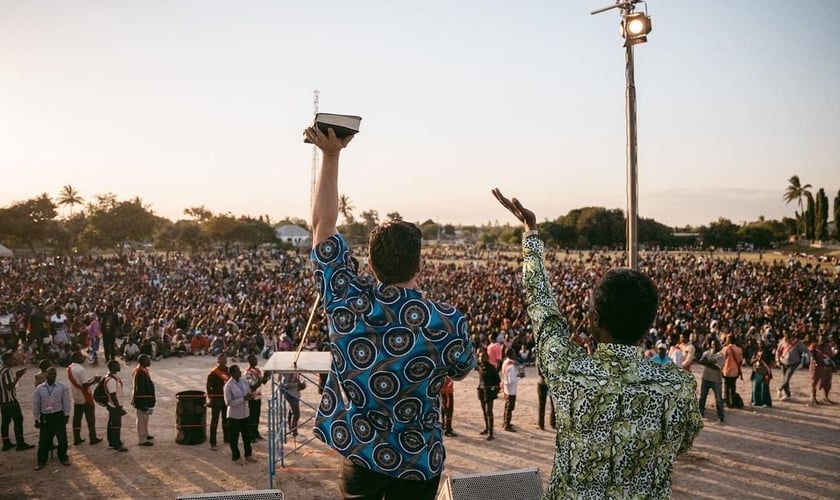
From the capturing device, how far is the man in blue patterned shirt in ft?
5.74

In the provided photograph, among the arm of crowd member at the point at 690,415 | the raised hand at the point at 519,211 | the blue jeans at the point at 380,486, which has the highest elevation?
the raised hand at the point at 519,211

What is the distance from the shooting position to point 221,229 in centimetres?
6041

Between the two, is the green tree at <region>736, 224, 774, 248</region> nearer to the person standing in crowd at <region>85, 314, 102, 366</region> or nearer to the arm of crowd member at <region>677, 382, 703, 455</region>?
the person standing in crowd at <region>85, 314, 102, 366</region>

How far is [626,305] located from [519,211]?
20.5 inches

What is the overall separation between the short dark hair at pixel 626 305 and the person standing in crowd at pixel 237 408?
23.1 ft

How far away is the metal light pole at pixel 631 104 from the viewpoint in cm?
680

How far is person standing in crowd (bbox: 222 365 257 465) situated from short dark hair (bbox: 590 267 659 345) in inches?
277

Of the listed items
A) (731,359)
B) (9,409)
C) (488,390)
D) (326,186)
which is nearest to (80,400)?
(9,409)

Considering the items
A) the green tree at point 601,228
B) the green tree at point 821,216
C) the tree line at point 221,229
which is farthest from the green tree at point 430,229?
the green tree at point 821,216

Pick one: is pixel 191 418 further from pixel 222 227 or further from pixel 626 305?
pixel 222 227

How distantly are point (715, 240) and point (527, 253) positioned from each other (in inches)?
2978

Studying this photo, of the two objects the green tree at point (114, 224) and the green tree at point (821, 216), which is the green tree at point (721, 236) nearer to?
the green tree at point (821, 216)

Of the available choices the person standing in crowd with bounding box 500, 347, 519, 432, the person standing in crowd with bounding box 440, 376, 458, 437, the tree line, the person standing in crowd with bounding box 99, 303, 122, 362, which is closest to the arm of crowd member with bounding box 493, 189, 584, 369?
the person standing in crowd with bounding box 440, 376, 458, 437

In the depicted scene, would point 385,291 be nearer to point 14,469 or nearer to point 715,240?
point 14,469
